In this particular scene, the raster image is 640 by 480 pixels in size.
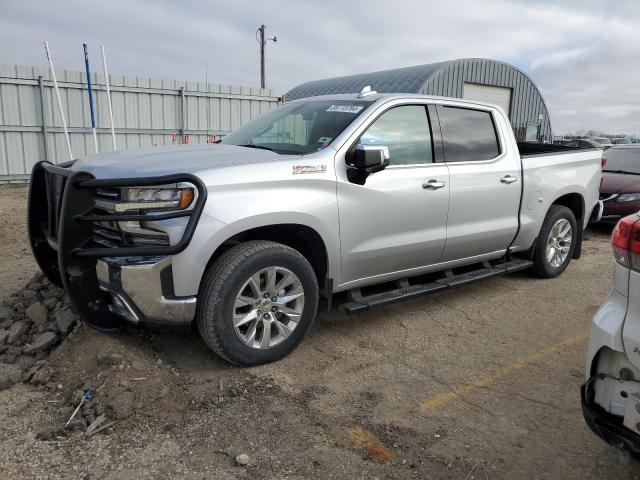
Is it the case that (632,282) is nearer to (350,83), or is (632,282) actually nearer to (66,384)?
(66,384)

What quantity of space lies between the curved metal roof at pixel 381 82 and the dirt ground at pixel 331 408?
1867 cm

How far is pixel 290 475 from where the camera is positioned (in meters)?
2.57

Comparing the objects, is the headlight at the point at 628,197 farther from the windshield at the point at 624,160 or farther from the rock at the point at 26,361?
the rock at the point at 26,361

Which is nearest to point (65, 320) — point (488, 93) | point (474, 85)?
point (474, 85)

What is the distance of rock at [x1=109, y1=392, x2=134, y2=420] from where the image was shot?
2988 mm

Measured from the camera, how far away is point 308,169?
367cm

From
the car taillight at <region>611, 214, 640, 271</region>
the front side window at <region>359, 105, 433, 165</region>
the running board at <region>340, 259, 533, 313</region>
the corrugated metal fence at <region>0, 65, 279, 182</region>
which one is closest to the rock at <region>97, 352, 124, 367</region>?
the running board at <region>340, 259, 533, 313</region>

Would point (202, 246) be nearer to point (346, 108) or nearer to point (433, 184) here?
point (346, 108)

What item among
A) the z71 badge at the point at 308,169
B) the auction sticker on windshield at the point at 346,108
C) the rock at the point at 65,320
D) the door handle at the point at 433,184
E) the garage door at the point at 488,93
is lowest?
the rock at the point at 65,320

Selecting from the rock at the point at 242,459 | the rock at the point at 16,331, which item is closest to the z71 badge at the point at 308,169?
the rock at the point at 242,459

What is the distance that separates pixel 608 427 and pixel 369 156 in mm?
2176

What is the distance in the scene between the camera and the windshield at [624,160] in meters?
9.73

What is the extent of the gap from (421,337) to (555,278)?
2613 mm

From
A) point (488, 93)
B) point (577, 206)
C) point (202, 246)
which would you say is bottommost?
point (577, 206)
